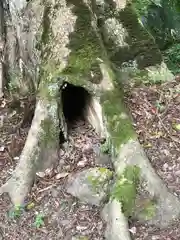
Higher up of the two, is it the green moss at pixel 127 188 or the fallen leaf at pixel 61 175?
the green moss at pixel 127 188

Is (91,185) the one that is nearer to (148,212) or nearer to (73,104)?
(148,212)

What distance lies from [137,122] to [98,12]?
5.75 feet

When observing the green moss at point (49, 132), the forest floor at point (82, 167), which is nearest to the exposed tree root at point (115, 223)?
the forest floor at point (82, 167)

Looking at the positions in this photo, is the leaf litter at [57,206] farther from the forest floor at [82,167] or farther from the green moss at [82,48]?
the green moss at [82,48]

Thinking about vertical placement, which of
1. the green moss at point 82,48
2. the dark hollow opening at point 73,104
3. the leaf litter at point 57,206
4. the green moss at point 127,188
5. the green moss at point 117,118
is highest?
the green moss at point 82,48

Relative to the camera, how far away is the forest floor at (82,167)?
4949 mm

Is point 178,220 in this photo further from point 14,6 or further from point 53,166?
point 14,6

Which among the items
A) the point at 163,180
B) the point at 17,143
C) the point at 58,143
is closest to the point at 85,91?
the point at 58,143

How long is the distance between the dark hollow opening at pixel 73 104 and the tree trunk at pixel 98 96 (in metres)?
0.19

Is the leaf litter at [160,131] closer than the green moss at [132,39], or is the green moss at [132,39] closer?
the leaf litter at [160,131]

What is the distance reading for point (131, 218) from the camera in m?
4.77

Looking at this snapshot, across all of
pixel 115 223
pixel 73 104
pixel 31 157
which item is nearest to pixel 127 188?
pixel 115 223

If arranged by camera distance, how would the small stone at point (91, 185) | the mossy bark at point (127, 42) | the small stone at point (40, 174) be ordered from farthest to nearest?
the mossy bark at point (127, 42) < the small stone at point (40, 174) < the small stone at point (91, 185)

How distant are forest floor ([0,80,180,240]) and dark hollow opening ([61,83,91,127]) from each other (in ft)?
0.45
